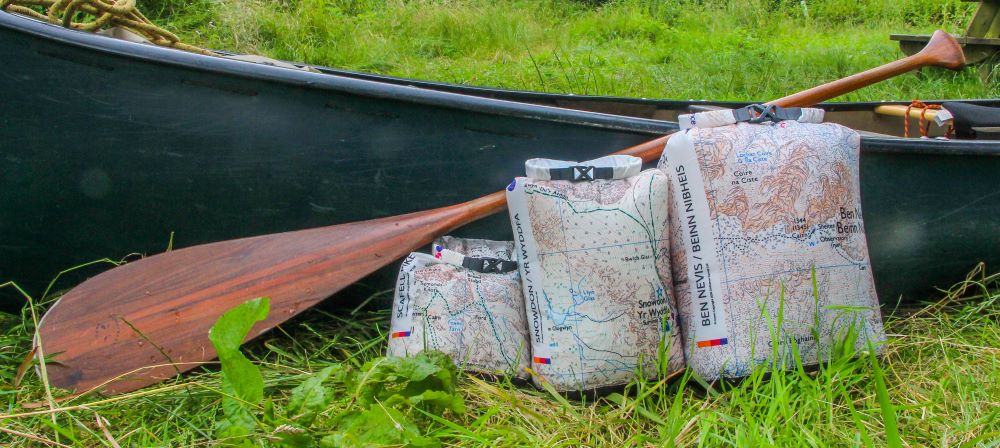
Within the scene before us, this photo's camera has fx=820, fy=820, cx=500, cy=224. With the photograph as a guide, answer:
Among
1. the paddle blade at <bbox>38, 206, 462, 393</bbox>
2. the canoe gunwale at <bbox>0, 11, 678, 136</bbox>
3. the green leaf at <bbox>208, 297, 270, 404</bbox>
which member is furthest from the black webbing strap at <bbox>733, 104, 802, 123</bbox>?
the green leaf at <bbox>208, 297, 270, 404</bbox>

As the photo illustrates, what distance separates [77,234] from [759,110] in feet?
5.85

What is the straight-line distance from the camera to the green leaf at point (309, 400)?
159 cm

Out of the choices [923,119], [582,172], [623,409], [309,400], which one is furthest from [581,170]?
[923,119]

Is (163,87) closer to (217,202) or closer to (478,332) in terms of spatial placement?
(217,202)

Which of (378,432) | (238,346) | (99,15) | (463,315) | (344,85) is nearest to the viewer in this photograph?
(378,432)

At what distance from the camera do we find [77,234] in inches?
85.9

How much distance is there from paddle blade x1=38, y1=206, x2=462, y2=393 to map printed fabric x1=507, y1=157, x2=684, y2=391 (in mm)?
326

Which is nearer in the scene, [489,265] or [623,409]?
[623,409]

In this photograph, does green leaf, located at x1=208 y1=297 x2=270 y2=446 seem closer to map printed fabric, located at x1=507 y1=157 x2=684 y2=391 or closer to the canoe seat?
map printed fabric, located at x1=507 y1=157 x2=684 y2=391

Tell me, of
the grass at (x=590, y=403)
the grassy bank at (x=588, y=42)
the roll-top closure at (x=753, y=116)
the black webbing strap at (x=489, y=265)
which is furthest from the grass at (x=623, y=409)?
the grassy bank at (x=588, y=42)

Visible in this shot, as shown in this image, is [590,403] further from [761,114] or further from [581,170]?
[761,114]

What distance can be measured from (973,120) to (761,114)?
1.16m

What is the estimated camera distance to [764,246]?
1813 mm

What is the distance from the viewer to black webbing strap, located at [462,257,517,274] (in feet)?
6.52
